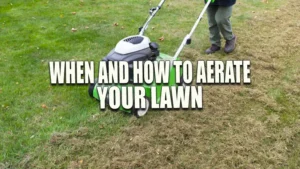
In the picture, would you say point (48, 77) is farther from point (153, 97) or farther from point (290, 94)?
point (290, 94)

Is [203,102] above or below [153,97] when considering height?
below

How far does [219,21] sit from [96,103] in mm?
1754

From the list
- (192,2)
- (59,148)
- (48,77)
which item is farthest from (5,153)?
(192,2)

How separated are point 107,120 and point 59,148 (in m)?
0.48

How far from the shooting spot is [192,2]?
19.6 feet

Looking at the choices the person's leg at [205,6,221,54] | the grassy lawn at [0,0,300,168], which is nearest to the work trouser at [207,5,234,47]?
the person's leg at [205,6,221,54]

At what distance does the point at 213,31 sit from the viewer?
12.7 feet

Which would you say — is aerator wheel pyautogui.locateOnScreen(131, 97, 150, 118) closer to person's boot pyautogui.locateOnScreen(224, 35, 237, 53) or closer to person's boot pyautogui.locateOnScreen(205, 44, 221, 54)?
person's boot pyautogui.locateOnScreen(205, 44, 221, 54)

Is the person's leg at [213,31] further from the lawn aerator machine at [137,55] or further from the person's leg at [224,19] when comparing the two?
the lawn aerator machine at [137,55]

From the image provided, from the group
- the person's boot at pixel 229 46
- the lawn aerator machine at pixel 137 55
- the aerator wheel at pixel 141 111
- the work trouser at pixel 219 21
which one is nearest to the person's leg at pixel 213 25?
the work trouser at pixel 219 21

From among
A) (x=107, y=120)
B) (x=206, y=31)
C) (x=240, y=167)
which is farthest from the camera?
(x=206, y=31)

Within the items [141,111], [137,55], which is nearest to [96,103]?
[141,111]

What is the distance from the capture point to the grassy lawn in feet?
7.62

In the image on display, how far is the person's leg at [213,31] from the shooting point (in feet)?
12.2
